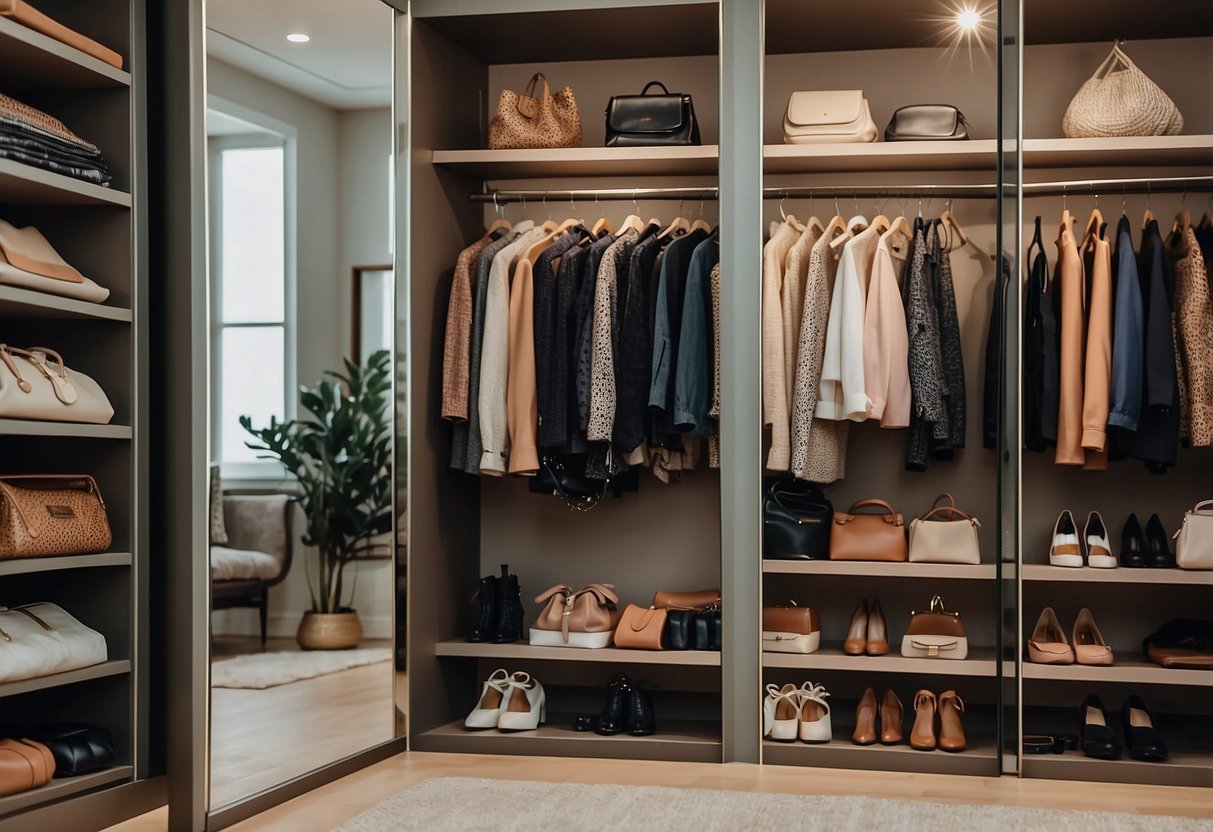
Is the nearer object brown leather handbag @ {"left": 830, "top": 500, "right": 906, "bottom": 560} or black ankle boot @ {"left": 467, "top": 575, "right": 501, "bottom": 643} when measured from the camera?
brown leather handbag @ {"left": 830, "top": 500, "right": 906, "bottom": 560}

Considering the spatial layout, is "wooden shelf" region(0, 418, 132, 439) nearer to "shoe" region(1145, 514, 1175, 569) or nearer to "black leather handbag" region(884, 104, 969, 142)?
"black leather handbag" region(884, 104, 969, 142)

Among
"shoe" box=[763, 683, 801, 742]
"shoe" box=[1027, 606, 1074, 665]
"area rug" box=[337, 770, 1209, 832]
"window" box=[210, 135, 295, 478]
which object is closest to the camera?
"area rug" box=[337, 770, 1209, 832]

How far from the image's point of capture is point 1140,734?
3.60 metres

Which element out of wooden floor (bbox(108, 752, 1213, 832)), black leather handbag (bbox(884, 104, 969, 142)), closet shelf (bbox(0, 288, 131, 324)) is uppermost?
black leather handbag (bbox(884, 104, 969, 142))

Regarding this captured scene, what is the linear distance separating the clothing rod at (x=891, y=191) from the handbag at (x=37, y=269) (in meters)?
1.61

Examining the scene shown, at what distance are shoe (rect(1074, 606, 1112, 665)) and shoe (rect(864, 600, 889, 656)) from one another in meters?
0.55

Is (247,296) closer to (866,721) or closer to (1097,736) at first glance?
(866,721)

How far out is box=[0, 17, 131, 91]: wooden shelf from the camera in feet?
9.28

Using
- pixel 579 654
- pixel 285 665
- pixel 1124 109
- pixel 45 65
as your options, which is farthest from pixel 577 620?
pixel 1124 109

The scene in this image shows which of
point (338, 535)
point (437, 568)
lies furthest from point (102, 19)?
point (437, 568)

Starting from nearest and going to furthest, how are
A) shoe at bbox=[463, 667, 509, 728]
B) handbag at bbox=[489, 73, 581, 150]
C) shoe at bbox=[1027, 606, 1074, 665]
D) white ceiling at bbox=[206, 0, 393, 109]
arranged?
white ceiling at bbox=[206, 0, 393, 109] < shoe at bbox=[1027, 606, 1074, 665] < shoe at bbox=[463, 667, 509, 728] < handbag at bbox=[489, 73, 581, 150]

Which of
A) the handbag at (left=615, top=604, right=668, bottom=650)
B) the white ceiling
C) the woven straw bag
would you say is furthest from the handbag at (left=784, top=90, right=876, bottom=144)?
the handbag at (left=615, top=604, right=668, bottom=650)

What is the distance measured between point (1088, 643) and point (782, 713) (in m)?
0.95

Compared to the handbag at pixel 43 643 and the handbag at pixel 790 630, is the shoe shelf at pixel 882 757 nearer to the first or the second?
the handbag at pixel 790 630
